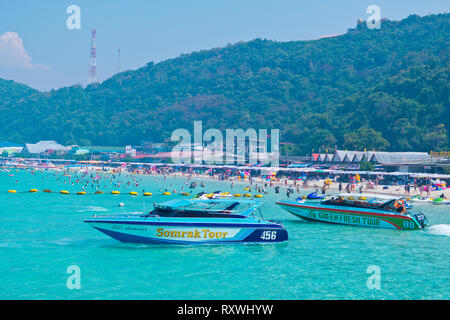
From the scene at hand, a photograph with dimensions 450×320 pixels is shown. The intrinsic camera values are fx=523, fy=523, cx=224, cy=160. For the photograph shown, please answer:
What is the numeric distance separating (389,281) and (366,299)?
336cm

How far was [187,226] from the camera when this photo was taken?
1266 inches

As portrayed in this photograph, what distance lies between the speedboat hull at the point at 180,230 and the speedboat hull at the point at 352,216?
1158 centimetres

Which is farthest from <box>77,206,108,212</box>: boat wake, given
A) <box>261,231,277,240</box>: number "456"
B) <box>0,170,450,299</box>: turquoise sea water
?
<box>261,231,277,240</box>: number "456"

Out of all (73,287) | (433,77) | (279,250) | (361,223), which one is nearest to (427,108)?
(433,77)

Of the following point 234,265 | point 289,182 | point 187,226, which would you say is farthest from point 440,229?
point 289,182

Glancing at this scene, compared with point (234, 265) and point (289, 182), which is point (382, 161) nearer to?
point (289, 182)

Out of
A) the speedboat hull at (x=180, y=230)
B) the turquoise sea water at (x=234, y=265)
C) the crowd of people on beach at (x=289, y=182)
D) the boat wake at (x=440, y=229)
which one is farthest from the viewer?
the crowd of people on beach at (x=289, y=182)

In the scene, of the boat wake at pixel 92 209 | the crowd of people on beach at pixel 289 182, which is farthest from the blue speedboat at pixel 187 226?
the crowd of people on beach at pixel 289 182

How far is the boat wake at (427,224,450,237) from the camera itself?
40.4 m

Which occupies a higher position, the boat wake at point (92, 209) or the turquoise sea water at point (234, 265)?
the boat wake at point (92, 209)

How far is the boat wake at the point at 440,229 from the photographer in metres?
40.4

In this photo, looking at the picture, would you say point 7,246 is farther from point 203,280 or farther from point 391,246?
point 391,246

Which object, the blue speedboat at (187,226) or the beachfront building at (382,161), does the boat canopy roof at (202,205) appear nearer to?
the blue speedboat at (187,226)

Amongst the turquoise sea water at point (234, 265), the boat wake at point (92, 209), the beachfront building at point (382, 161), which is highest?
the beachfront building at point (382, 161)
